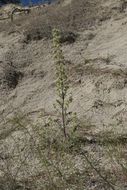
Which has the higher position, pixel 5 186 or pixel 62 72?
pixel 62 72

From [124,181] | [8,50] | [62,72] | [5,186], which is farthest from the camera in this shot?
[8,50]

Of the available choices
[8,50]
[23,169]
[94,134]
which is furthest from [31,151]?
[8,50]

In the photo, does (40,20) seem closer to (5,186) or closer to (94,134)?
(94,134)

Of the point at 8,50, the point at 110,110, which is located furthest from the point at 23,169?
the point at 8,50

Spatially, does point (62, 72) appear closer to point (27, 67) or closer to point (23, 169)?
point (23, 169)

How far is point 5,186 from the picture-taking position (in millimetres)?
7484

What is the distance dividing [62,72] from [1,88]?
365 cm

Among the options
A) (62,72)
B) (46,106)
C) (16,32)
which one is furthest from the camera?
(16,32)

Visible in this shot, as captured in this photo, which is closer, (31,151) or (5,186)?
(5,186)

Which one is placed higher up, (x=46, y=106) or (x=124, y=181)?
(x=124, y=181)

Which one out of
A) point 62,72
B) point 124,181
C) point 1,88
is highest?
point 62,72

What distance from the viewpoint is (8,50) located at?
508 inches

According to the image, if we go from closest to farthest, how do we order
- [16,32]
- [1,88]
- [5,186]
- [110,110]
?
[5,186], [110,110], [1,88], [16,32]

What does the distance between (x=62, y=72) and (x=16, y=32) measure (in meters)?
5.82
